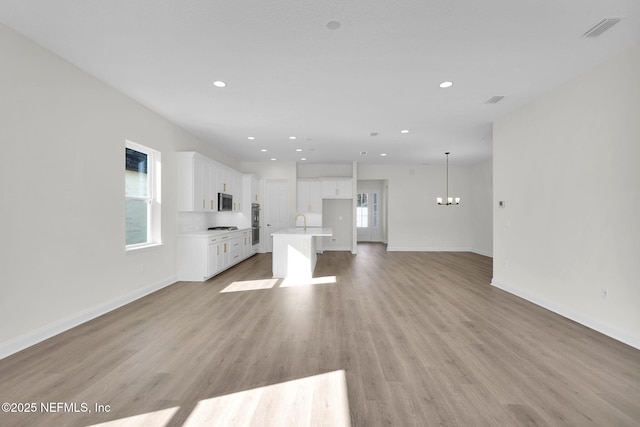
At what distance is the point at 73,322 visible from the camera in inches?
123

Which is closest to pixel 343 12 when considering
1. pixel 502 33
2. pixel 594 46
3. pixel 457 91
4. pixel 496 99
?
pixel 502 33

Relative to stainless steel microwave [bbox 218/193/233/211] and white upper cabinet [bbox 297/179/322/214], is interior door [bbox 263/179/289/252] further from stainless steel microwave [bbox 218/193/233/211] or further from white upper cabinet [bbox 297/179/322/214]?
stainless steel microwave [bbox 218/193/233/211]

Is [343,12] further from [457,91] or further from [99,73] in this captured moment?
[99,73]

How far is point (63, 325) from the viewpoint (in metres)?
3.00

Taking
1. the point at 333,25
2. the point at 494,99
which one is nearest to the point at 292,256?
the point at 333,25

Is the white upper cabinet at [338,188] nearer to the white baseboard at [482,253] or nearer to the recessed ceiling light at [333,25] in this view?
the white baseboard at [482,253]

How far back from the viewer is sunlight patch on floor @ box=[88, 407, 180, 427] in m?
1.68

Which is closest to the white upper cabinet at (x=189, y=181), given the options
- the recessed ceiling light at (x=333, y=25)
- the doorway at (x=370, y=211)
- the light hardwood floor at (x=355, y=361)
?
the light hardwood floor at (x=355, y=361)

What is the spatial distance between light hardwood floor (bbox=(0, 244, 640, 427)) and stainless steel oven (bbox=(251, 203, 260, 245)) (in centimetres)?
403

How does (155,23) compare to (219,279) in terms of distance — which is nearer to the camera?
(155,23)

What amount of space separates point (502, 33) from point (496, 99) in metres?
1.72

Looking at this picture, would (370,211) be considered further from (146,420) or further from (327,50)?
(146,420)

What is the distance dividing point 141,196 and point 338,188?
5713 millimetres

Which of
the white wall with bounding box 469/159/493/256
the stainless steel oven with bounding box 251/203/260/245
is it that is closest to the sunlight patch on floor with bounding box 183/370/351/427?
the stainless steel oven with bounding box 251/203/260/245
